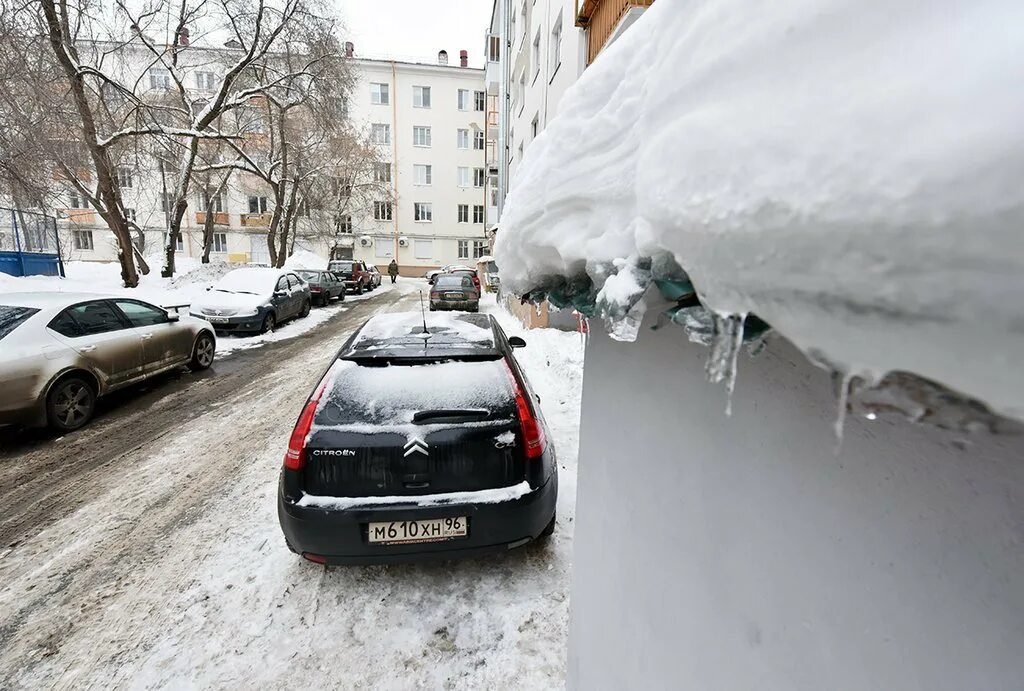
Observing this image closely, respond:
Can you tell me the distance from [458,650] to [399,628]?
365 millimetres

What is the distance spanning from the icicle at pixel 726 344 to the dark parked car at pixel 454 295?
16083 mm

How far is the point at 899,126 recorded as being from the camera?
465 millimetres

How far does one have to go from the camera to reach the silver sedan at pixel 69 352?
Result: 16.2ft

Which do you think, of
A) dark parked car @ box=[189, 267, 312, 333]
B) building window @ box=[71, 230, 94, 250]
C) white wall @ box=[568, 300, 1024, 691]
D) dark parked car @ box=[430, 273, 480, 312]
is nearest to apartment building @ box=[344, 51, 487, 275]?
→ building window @ box=[71, 230, 94, 250]

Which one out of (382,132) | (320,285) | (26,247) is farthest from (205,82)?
(320,285)

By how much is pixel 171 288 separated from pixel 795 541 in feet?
74.5

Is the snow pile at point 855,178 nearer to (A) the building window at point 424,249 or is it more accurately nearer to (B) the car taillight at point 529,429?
(B) the car taillight at point 529,429

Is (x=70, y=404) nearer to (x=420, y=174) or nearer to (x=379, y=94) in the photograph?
(x=420, y=174)

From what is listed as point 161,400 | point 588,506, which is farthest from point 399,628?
point 161,400

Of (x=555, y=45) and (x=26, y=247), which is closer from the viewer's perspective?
(x=555, y=45)

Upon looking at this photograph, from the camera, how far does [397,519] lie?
2682mm

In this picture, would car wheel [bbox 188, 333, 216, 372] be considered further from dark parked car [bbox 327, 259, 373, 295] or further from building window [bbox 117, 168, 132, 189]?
dark parked car [bbox 327, 259, 373, 295]

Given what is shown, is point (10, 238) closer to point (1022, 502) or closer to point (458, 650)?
point (458, 650)

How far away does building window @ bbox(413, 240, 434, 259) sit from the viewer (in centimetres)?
4353
